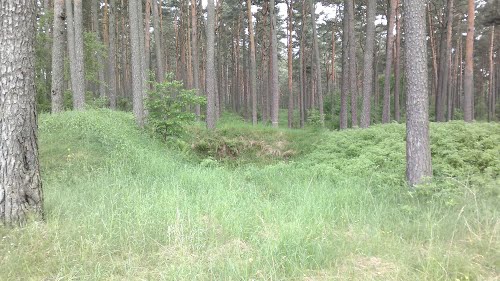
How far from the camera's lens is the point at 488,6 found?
23.1 metres

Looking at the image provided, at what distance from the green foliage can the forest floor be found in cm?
391

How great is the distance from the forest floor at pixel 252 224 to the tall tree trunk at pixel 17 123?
0.35 metres

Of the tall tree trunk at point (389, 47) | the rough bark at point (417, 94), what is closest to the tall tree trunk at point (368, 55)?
the tall tree trunk at point (389, 47)

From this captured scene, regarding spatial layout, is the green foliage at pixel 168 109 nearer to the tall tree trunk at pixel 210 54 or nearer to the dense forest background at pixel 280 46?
the dense forest background at pixel 280 46

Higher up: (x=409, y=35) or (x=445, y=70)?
(x=445, y=70)

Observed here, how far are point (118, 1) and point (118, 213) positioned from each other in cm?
2632

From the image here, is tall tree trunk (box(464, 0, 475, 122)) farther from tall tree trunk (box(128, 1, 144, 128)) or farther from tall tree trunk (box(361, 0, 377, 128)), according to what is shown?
tall tree trunk (box(128, 1, 144, 128))

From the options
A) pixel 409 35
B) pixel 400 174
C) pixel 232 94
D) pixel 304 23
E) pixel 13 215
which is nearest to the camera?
pixel 13 215

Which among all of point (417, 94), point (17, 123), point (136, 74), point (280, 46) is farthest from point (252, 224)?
point (280, 46)

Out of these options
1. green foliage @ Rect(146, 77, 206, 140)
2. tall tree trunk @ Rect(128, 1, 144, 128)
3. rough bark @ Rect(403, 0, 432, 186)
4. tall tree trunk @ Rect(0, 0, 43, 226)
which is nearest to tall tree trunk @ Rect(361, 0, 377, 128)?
green foliage @ Rect(146, 77, 206, 140)

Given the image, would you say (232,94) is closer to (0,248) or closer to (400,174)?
(400,174)

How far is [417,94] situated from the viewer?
21.7ft

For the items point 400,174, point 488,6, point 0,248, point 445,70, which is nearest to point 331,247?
point 0,248

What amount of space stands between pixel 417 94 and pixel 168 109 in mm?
8319
